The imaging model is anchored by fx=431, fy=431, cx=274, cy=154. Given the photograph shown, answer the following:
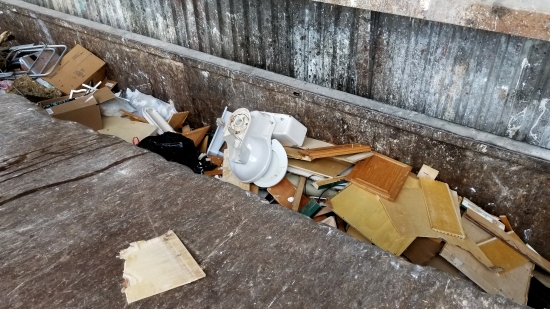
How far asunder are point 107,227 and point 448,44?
2.25 meters

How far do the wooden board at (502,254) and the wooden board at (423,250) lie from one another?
30 centimetres

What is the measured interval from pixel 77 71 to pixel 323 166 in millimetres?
3299

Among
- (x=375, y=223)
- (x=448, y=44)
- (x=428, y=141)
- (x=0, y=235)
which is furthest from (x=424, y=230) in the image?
(x=0, y=235)

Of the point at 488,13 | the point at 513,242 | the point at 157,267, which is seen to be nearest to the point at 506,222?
the point at 513,242

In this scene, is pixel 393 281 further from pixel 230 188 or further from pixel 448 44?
pixel 448 44

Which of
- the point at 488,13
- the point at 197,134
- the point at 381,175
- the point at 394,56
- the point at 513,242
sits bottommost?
the point at 513,242

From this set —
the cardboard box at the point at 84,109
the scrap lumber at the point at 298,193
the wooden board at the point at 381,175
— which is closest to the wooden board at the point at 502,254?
the wooden board at the point at 381,175

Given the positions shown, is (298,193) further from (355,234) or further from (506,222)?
(506,222)

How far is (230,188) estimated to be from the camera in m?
2.18

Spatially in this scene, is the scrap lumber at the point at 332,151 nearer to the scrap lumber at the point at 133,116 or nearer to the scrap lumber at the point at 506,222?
the scrap lumber at the point at 506,222

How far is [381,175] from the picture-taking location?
3.26m

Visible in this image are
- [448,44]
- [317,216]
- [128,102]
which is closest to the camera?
[448,44]

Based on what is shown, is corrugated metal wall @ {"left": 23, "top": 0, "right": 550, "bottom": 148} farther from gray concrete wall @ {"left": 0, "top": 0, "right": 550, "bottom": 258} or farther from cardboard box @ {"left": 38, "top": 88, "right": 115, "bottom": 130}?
cardboard box @ {"left": 38, "top": 88, "right": 115, "bottom": 130}

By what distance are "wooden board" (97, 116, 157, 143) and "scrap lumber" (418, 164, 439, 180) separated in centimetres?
264
